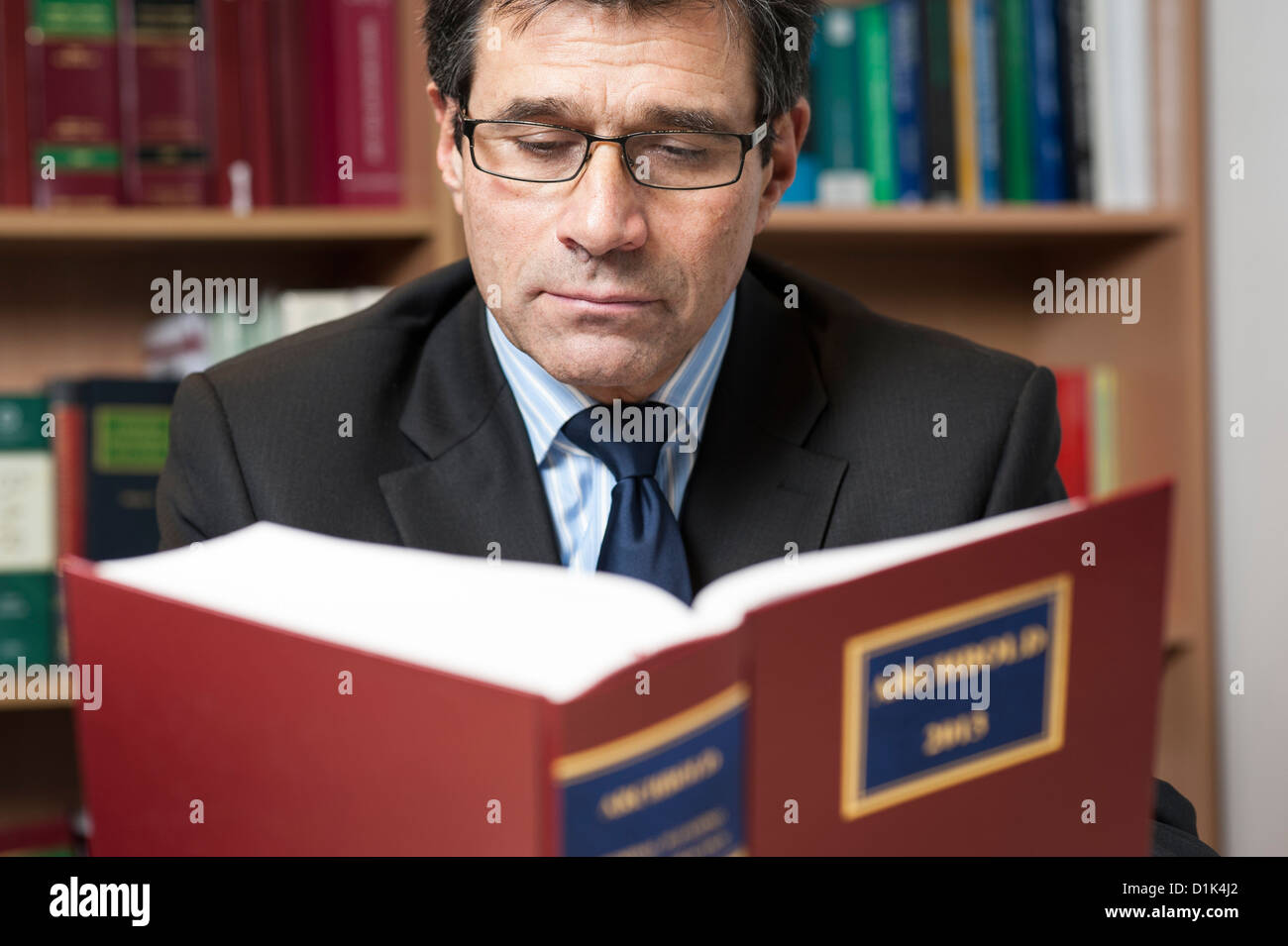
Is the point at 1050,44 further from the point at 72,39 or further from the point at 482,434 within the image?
the point at 72,39

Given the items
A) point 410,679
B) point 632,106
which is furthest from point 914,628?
point 632,106

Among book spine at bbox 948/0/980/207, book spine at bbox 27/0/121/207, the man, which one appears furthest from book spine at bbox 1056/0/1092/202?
book spine at bbox 27/0/121/207

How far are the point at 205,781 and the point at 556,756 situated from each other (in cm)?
22

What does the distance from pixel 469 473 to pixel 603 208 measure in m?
0.27

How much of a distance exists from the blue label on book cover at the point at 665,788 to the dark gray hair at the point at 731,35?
2.10 feet

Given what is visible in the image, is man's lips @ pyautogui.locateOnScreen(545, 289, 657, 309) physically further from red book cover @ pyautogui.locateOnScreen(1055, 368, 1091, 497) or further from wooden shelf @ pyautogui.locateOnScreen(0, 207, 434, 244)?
red book cover @ pyautogui.locateOnScreen(1055, 368, 1091, 497)

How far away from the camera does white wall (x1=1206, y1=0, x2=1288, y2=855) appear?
5.57ft

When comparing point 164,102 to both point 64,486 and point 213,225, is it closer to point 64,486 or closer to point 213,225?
point 213,225

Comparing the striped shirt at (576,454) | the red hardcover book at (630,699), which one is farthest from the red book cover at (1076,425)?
the red hardcover book at (630,699)

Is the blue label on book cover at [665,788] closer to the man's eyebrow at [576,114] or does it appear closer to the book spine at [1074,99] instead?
the man's eyebrow at [576,114]

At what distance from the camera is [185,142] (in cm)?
156

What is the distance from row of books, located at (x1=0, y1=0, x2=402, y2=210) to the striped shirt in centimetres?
57

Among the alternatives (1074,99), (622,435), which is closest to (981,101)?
(1074,99)
